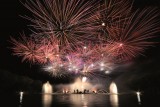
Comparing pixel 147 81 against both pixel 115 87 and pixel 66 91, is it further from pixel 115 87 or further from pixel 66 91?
pixel 66 91

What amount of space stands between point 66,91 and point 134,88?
48.7 meters

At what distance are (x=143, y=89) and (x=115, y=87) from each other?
1396 inches

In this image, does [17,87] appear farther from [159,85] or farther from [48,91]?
[159,85]

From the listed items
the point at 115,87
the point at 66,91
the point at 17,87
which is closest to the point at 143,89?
the point at 115,87

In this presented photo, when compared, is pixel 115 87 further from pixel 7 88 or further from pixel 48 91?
pixel 7 88

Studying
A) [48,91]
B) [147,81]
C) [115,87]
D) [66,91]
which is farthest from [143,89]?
[48,91]

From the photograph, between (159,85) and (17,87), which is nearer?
(159,85)

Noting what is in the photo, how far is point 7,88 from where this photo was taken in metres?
128

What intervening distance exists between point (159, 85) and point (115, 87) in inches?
1549

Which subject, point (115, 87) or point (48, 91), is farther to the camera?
point (48, 91)

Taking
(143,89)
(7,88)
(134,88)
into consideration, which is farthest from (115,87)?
(7,88)

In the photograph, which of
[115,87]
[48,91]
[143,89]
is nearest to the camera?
[115,87]

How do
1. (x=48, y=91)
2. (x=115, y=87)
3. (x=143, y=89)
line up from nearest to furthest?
1. (x=115, y=87)
2. (x=48, y=91)
3. (x=143, y=89)

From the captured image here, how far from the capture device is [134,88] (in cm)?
12825
